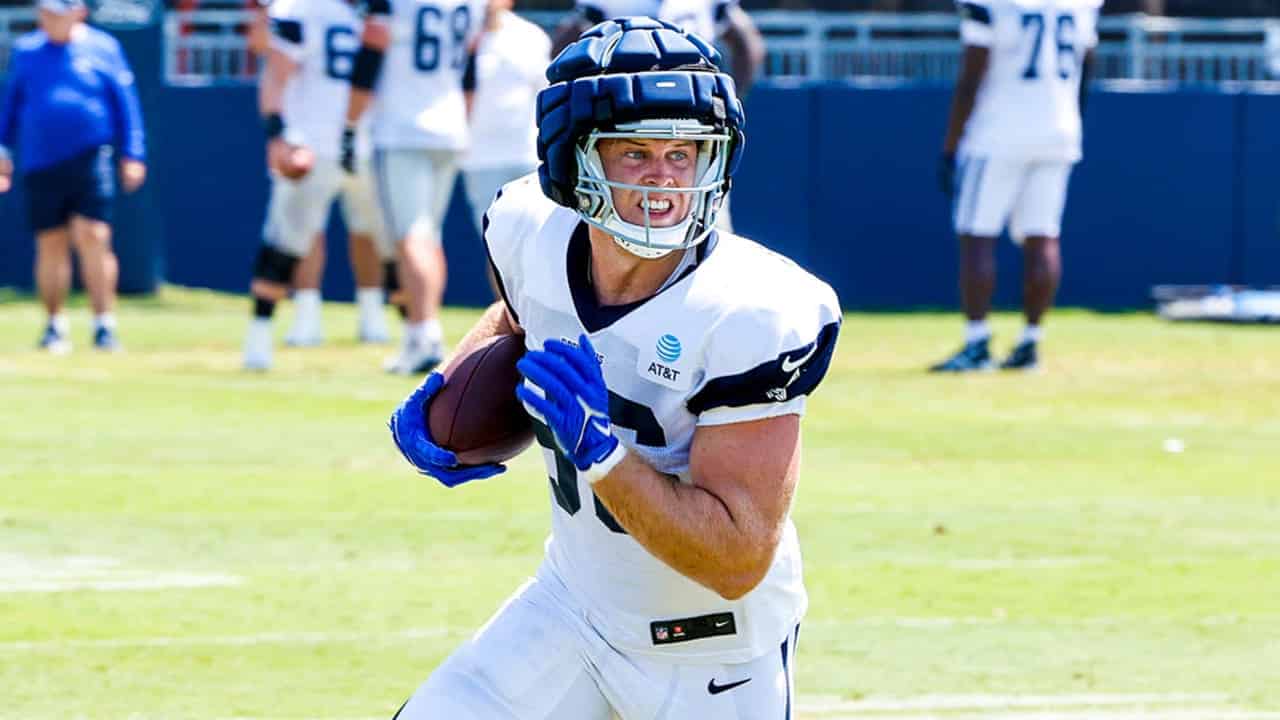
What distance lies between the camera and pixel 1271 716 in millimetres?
5219

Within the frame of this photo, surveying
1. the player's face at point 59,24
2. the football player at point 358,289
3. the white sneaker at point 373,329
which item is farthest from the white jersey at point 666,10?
the player's face at point 59,24

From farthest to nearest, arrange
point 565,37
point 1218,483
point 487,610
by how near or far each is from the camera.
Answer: point 565,37, point 1218,483, point 487,610

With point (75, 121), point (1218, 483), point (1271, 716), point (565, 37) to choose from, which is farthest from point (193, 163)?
point (1271, 716)

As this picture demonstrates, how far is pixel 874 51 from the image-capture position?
19016 mm

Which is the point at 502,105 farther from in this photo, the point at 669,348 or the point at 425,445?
the point at 669,348

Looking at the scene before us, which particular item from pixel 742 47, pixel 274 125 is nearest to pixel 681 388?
pixel 274 125

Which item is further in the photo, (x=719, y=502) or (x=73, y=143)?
(x=73, y=143)

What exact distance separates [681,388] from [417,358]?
26.4ft

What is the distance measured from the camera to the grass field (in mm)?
5480

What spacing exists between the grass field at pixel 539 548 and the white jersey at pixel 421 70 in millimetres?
1239

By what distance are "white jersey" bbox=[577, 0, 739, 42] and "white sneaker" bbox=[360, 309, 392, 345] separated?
2.60 m

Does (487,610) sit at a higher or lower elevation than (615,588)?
lower

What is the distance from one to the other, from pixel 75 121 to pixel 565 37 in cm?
314

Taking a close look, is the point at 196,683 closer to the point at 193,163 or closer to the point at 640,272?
the point at 640,272
